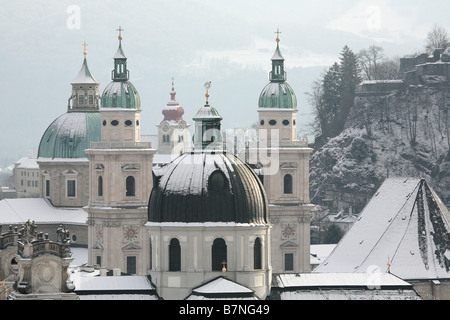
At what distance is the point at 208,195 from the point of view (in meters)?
104

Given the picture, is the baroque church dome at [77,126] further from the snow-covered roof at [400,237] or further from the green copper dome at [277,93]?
the snow-covered roof at [400,237]

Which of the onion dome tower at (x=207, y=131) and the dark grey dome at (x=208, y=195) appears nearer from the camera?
the dark grey dome at (x=208, y=195)

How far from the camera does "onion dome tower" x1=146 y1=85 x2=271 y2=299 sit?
338 ft

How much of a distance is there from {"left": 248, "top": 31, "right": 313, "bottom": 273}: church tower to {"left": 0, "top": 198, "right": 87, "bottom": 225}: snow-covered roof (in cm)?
1682

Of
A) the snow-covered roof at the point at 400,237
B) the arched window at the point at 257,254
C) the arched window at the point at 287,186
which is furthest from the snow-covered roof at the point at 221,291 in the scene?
the arched window at the point at 287,186

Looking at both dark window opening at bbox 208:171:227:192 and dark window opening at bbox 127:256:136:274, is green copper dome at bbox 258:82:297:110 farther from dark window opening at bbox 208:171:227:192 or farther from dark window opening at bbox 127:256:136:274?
dark window opening at bbox 208:171:227:192

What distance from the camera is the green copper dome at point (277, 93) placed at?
489 feet

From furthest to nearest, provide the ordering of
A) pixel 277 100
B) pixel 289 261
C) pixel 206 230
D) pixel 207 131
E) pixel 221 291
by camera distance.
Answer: pixel 277 100
pixel 289 261
pixel 207 131
pixel 206 230
pixel 221 291

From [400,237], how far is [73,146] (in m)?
40.5

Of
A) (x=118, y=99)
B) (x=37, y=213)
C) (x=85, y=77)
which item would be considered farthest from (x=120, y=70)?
(x=37, y=213)

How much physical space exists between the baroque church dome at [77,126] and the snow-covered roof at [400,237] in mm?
32590

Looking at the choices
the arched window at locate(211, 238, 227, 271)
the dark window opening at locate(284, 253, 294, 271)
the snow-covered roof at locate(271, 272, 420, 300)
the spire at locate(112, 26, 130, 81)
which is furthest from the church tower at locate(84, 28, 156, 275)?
the arched window at locate(211, 238, 227, 271)

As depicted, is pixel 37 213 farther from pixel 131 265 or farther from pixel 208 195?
pixel 208 195
